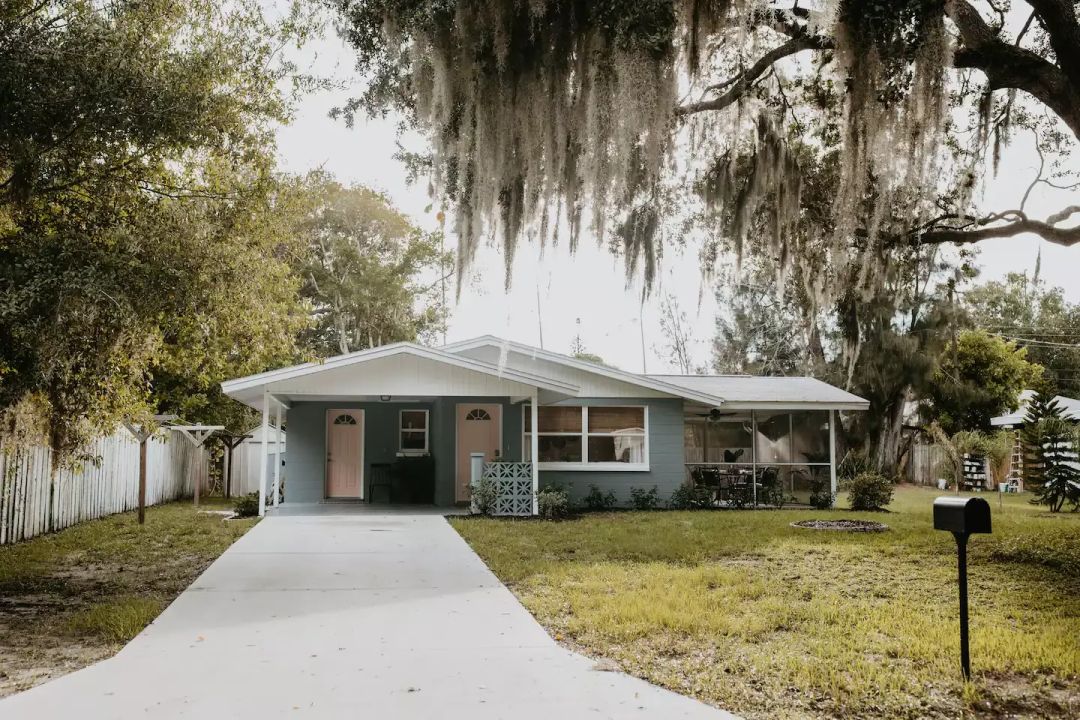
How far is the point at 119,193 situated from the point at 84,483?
7.51 m

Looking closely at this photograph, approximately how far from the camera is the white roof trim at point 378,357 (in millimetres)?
13414

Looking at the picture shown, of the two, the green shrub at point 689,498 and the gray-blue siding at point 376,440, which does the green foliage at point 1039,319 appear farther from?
the gray-blue siding at point 376,440

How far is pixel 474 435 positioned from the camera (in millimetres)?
16891

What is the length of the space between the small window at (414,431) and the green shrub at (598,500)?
3500mm

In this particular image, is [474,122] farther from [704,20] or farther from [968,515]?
[968,515]

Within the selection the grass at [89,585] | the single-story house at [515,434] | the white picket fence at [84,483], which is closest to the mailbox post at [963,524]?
the grass at [89,585]

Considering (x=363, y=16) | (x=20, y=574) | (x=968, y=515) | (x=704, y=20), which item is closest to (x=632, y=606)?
(x=968, y=515)

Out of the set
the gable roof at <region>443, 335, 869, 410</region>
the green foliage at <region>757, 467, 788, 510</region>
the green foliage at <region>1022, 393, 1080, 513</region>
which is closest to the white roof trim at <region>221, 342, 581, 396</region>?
Result: the gable roof at <region>443, 335, 869, 410</region>

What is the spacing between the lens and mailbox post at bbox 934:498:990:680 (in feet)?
14.3

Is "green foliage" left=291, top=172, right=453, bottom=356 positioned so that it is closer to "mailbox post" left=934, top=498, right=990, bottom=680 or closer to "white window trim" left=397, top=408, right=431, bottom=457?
"white window trim" left=397, top=408, right=431, bottom=457

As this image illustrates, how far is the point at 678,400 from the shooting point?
55.6ft

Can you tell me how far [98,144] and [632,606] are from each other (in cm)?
541

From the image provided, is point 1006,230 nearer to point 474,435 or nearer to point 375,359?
point 375,359

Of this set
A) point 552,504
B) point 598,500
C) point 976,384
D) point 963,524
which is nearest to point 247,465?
point 598,500
